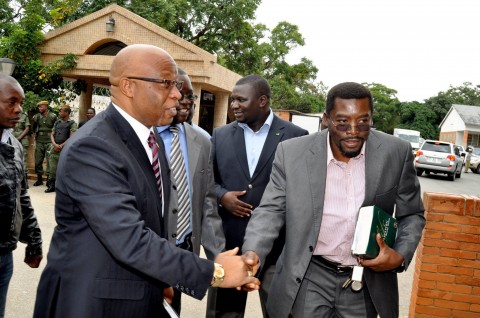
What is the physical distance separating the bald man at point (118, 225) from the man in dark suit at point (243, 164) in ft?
6.26

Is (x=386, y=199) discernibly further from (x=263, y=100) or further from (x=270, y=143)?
(x=263, y=100)

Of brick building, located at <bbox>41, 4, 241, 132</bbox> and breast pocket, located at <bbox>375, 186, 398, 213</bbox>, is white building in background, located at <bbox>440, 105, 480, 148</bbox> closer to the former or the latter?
brick building, located at <bbox>41, 4, 241, 132</bbox>

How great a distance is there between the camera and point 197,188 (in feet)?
11.3

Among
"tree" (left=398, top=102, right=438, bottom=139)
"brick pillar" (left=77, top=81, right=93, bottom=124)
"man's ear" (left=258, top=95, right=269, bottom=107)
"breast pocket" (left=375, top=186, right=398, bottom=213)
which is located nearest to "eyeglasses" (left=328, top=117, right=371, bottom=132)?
"breast pocket" (left=375, top=186, right=398, bottom=213)

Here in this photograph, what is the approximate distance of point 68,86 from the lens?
1457cm

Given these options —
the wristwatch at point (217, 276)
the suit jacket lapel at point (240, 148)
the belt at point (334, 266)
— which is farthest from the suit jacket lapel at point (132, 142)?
the suit jacket lapel at point (240, 148)

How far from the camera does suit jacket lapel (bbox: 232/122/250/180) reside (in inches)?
168

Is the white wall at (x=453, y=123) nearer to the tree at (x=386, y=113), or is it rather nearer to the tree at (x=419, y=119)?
the tree at (x=419, y=119)

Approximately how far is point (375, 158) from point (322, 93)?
68.1m

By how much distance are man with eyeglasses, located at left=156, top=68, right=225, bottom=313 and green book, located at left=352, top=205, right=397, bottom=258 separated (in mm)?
1268

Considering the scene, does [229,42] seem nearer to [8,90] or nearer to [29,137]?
[29,137]

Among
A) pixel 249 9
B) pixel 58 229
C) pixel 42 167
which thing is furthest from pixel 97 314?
pixel 249 9

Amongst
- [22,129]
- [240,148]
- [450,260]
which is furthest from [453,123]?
[240,148]

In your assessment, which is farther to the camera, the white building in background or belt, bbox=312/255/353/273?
the white building in background
